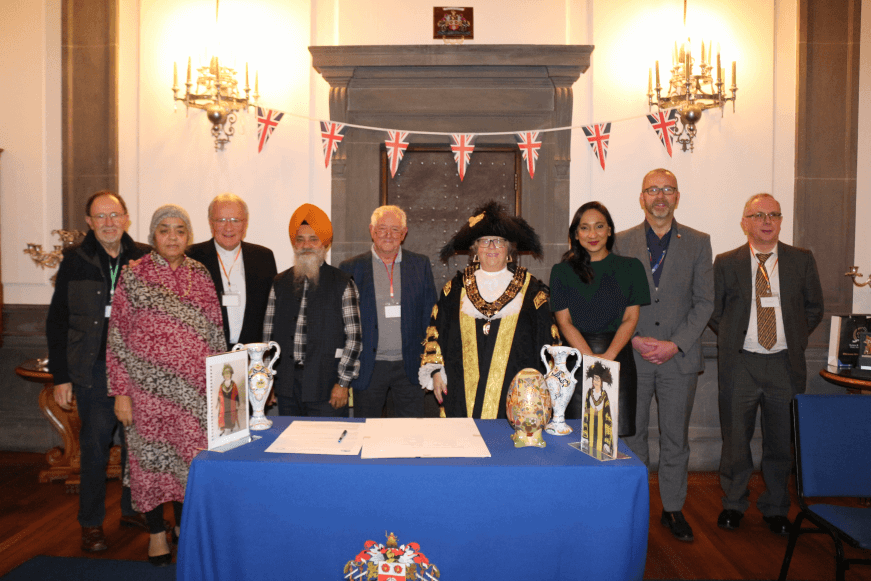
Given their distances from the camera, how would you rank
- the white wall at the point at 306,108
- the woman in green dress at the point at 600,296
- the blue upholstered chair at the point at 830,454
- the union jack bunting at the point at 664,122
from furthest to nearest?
the white wall at the point at 306,108, the union jack bunting at the point at 664,122, the woman in green dress at the point at 600,296, the blue upholstered chair at the point at 830,454

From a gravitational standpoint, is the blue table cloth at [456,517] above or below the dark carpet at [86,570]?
above

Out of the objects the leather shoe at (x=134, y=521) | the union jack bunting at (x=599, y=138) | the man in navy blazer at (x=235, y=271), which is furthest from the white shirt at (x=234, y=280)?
the union jack bunting at (x=599, y=138)

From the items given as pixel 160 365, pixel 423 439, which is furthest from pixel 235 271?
pixel 423 439

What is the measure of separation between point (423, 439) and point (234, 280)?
6.06 ft

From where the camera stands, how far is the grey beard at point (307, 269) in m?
3.21

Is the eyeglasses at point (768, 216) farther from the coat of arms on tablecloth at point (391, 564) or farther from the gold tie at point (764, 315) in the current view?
the coat of arms on tablecloth at point (391, 564)

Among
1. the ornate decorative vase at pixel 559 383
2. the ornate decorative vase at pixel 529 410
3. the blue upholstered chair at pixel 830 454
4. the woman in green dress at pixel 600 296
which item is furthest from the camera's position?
the woman in green dress at pixel 600 296

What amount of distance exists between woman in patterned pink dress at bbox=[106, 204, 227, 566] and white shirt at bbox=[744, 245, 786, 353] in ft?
9.91

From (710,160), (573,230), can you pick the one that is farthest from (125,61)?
(710,160)

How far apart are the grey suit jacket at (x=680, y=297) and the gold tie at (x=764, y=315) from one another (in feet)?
1.14

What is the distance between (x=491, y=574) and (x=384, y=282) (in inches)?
79.9

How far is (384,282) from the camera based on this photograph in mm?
3535

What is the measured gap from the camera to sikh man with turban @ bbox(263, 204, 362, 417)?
312 cm

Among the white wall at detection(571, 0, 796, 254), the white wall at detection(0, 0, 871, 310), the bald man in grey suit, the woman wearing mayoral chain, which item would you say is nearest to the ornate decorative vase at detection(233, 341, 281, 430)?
the woman wearing mayoral chain
